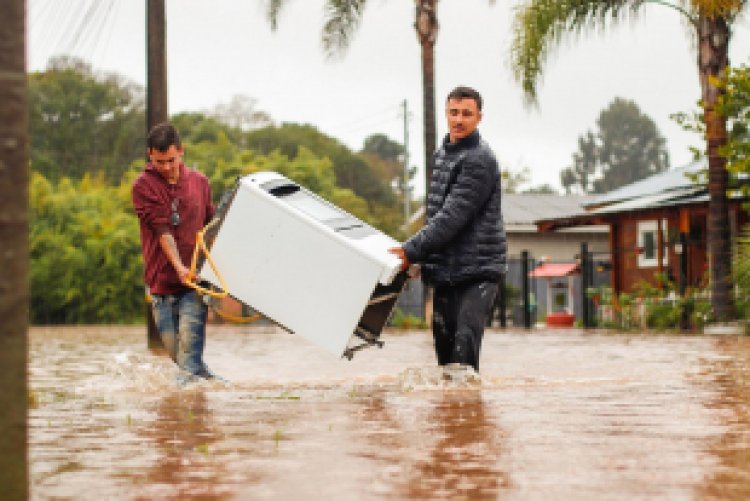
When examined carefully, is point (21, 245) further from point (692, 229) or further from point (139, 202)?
point (692, 229)

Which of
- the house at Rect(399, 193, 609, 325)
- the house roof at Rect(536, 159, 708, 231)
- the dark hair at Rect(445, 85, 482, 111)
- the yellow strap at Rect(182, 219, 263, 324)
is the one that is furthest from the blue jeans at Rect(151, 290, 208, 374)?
the house at Rect(399, 193, 609, 325)

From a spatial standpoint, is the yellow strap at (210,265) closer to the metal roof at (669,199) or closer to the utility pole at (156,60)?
the utility pole at (156,60)

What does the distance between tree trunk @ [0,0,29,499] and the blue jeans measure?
4847 millimetres

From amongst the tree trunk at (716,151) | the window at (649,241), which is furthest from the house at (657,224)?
the tree trunk at (716,151)

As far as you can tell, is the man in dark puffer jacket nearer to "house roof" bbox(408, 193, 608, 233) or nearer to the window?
the window

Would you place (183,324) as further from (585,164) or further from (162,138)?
(585,164)

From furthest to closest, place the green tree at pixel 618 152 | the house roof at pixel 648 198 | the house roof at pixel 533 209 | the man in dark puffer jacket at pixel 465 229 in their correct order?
the green tree at pixel 618 152, the house roof at pixel 533 209, the house roof at pixel 648 198, the man in dark puffer jacket at pixel 465 229

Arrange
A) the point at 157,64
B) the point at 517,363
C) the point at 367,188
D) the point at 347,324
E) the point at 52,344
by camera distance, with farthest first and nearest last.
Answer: the point at 367,188 < the point at 52,344 < the point at 157,64 < the point at 517,363 < the point at 347,324

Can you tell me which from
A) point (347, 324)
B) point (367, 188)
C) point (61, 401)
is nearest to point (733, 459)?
point (347, 324)

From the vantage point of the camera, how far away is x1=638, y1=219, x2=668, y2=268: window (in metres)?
32.2

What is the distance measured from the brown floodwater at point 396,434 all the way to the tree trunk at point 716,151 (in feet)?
33.7

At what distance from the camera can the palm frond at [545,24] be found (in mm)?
21500

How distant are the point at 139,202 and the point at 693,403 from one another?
3.68m

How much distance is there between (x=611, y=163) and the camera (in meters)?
119
